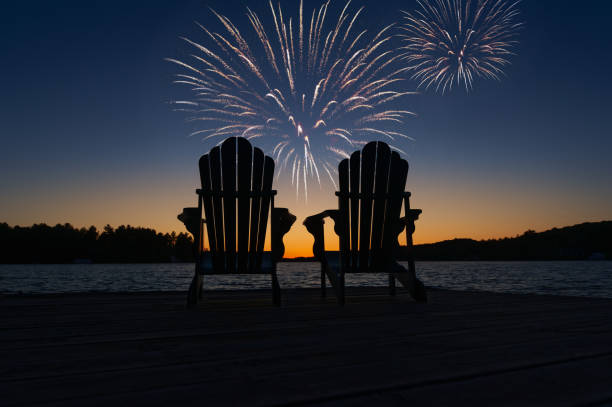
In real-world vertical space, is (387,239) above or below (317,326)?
above

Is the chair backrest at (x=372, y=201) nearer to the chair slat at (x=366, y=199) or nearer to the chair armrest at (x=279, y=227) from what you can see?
the chair slat at (x=366, y=199)

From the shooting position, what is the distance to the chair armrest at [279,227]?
11.8 feet

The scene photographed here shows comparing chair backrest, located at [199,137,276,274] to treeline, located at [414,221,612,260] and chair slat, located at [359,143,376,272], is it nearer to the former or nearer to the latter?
chair slat, located at [359,143,376,272]

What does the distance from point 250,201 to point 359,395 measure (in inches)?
106

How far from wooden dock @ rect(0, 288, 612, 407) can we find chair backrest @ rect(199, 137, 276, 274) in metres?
0.78

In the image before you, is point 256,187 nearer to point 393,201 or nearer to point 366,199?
point 366,199

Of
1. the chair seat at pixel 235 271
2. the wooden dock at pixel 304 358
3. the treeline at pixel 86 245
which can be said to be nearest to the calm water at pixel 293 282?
the chair seat at pixel 235 271

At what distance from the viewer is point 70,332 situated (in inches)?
83.7

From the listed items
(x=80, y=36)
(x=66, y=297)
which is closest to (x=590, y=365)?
(x=66, y=297)

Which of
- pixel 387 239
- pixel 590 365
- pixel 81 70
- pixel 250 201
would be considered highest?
pixel 81 70

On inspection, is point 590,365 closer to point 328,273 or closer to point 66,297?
point 328,273

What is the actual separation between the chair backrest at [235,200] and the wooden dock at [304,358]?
778 millimetres

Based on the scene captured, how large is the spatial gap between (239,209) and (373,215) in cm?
120

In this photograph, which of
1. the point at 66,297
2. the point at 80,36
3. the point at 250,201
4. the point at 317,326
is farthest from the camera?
the point at 80,36
